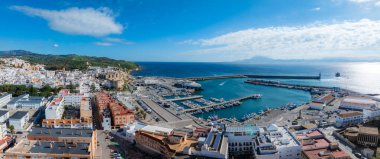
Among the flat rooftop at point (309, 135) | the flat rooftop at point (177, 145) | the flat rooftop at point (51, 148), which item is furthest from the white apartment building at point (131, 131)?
the flat rooftop at point (309, 135)

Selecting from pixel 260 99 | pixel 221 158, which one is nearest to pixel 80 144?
pixel 221 158

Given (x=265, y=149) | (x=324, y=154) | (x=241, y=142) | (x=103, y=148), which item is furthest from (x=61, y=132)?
(x=324, y=154)

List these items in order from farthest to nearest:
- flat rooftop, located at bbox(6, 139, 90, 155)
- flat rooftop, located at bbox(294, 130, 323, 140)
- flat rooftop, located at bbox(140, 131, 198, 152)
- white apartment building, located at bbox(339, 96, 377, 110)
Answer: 1. white apartment building, located at bbox(339, 96, 377, 110)
2. flat rooftop, located at bbox(294, 130, 323, 140)
3. flat rooftop, located at bbox(140, 131, 198, 152)
4. flat rooftop, located at bbox(6, 139, 90, 155)

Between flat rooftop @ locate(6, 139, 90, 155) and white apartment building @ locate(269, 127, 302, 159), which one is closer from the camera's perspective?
flat rooftop @ locate(6, 139, 90, 155)

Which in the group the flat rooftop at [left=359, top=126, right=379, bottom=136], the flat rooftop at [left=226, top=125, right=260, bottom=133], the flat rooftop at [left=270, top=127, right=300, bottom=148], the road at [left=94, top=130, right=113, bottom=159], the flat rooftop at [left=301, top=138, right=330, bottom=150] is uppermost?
the flat rooftop at [left=226, top=125, right=260, bottom=133]

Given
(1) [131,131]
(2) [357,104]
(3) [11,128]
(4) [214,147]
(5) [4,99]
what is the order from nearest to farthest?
(4) [214,147] → (1) [131,131] → (3) [11,128] → (2) [357,104] → (5) [4,99]

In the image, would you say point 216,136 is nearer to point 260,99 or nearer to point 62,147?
point 62,147

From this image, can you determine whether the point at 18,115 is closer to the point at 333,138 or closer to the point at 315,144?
the point at 315,144

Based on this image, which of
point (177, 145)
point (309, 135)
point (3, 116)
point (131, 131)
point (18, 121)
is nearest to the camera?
point (177, 145)

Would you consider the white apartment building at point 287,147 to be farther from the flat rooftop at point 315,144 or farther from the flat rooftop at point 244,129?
the flat rooftop at point 244,129

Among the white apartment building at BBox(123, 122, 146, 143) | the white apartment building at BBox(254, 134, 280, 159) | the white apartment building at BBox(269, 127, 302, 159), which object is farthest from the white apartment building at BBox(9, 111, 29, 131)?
the white apartment building at BBox(269, 127, 302, 159)

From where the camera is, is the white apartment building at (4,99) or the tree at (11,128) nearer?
the tree at (11,128)

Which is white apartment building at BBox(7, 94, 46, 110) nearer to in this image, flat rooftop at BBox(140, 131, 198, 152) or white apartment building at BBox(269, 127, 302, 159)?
flat rooftop at BBox(140, 131, 198, 152)
